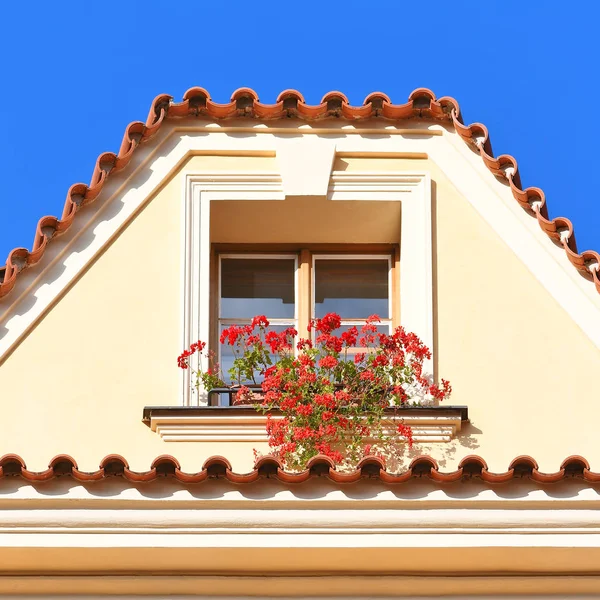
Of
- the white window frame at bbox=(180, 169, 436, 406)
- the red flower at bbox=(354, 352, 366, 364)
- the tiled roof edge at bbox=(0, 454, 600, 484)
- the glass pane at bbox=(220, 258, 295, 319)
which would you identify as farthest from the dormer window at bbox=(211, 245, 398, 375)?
the tiled roof edge at bbox=(0, 454, 600, 484)

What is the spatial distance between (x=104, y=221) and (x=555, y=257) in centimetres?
280

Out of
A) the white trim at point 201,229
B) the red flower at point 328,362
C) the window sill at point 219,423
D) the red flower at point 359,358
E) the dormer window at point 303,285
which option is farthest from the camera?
the dormer window at point 303,285

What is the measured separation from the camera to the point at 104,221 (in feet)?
33.2

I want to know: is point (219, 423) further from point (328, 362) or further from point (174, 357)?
point (328, 362)

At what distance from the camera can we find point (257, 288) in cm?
1055

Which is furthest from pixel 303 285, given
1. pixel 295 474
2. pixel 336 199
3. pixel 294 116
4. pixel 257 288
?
pixel 295 474

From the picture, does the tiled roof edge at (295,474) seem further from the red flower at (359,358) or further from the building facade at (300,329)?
the red flower at (359,358)

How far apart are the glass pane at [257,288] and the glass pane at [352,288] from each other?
0.20 metres

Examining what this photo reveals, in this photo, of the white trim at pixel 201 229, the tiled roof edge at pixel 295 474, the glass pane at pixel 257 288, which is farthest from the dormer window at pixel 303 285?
the tiled roof edge at pixel 295 474

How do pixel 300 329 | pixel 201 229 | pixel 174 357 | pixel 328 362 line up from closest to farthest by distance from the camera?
pixel 328 362 → pixel 174 357 → pixel 201 229 → pixel 300 329

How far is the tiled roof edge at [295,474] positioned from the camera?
7.90m

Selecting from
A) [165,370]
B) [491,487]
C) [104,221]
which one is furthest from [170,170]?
[491,487]

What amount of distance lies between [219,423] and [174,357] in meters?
0.56

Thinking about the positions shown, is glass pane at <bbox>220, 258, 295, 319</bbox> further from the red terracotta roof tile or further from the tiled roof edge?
the tiled roof edge
